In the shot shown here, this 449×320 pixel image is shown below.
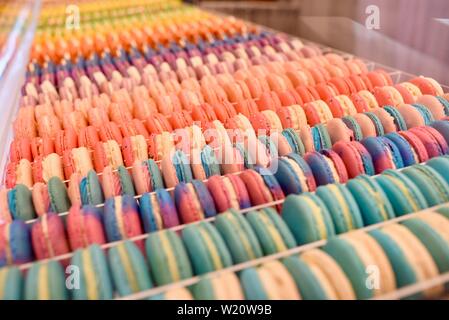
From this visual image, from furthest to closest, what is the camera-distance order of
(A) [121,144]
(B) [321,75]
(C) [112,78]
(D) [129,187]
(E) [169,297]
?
(C) [112,78] < (B) [321,75] < (A) [121,144] < (D) [129,187] < (E) [169,297]

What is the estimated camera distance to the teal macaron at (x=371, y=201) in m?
0.96

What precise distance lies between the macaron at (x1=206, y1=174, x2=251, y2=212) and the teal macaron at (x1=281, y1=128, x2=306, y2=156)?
29 centimetres

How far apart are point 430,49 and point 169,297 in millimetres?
2069

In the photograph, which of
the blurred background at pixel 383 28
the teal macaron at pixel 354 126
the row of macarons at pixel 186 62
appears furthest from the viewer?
the blurred background at pixel 383 28

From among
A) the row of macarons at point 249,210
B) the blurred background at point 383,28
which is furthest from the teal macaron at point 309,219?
the blurred background at point 383,28

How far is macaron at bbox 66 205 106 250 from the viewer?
94 cm

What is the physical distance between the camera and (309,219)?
0.92m

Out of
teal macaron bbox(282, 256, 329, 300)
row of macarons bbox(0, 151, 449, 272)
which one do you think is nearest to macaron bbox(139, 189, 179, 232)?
row of macarons bbox(0, 151, 449, 272)

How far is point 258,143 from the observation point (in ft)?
4.04

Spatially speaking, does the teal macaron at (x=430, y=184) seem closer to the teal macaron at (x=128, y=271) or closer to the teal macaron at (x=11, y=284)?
the teal macaron at (x=128, y=271)

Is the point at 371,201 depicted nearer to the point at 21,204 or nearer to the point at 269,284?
the point at 269,284

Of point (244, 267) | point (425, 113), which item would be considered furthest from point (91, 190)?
point (425, 113)

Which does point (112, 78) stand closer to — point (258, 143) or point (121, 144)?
point (121, 144)
